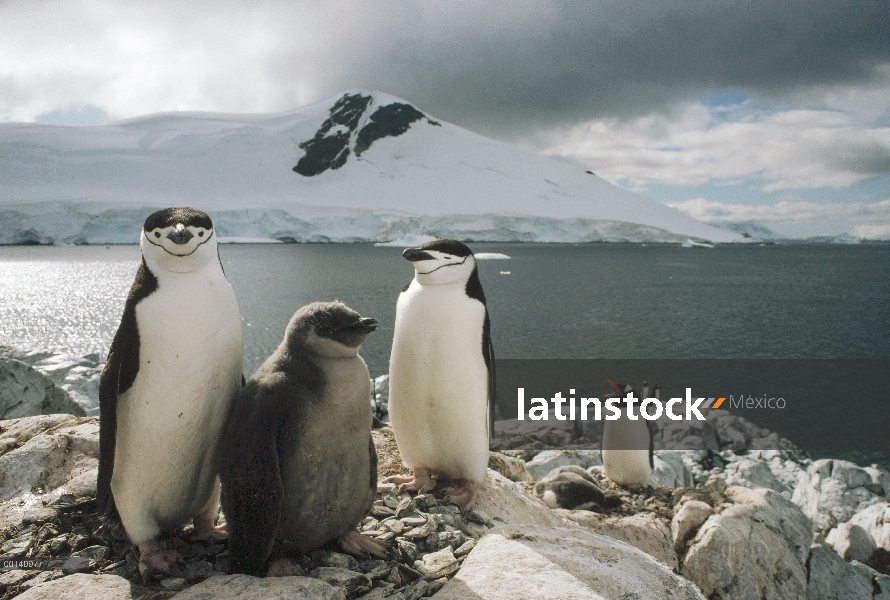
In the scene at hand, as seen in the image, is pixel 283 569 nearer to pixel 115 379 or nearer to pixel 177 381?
pixel 177 381

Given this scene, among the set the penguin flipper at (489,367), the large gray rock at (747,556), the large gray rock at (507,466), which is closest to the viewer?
the penguin flipper at (489,367)

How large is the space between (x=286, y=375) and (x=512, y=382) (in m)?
12.0

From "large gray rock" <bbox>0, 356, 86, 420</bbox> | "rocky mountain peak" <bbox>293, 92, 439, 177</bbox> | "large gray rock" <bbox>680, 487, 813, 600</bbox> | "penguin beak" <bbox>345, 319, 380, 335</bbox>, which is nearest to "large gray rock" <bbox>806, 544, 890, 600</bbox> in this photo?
"large gray rock" <bbox>680, 487, 813, 600</bbox>

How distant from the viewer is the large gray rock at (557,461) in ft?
24.4

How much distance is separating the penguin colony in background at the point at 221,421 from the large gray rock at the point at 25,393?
14.6 ft

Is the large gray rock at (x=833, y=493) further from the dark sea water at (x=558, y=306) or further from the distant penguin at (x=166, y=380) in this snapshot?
the dark sea water at (x=558, y=306)

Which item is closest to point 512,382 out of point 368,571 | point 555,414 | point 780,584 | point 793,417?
point 555,414

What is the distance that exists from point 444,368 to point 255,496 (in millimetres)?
1378

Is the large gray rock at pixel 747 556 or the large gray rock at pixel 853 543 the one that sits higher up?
the large gray rock at pixel 747 556

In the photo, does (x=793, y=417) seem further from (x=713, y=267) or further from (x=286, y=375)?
(x=713, y=267)

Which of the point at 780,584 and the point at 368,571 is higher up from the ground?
A: the point at 368,571

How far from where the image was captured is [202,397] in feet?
8.52

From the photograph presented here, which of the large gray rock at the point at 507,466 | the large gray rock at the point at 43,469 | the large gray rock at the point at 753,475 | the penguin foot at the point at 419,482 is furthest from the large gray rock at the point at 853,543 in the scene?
the large gray rock at the point at 43,469

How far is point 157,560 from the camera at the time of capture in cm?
242
